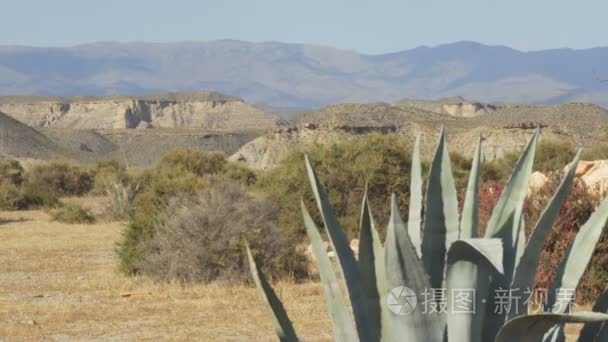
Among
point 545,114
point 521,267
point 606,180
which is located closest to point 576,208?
point 606,180

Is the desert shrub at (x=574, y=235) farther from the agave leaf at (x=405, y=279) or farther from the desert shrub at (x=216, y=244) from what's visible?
the agave leaf at (x=405, y=279)

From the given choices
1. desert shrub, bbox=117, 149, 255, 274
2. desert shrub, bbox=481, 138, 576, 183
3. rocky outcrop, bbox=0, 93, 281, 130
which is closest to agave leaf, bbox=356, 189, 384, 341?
desert shrub, bbox=117, 149, 255, 274

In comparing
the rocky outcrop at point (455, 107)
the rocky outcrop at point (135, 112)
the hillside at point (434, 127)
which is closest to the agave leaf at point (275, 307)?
the hillside at point (434, 127)

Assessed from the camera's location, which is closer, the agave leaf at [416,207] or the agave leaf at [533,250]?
the agave leaf at [533,250]

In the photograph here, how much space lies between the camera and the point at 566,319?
3.82 metres

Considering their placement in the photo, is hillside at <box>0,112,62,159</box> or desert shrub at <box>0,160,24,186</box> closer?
desert shrub at <box>0,160,24,186</box>

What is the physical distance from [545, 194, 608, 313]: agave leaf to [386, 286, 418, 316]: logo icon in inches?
31.6

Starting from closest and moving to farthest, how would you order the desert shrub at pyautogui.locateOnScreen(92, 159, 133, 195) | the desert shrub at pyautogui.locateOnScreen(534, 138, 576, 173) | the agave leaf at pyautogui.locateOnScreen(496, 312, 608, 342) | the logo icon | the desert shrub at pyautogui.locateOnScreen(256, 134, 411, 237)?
the agave leaf at pyautogui.locateOnScreen(496, 312, 608, 342) → the logo icon → the desert shrub at pyautogui.locateOnScreen(256, 134, 411, 237) → the desert shrub at pyautogui.locateOnScreen(534, 138, 576, 173) → the desert shrub at pyautogui.locateOnScreen(92, 159, 133, 195)

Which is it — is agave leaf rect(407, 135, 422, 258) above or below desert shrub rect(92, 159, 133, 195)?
above

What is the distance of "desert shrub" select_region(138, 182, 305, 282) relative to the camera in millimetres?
12984

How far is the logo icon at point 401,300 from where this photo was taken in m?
4.07

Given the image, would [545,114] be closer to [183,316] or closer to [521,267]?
[183,316]

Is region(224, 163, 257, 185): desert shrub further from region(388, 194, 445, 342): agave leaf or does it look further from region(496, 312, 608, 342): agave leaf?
region(496, 312, 608, 342): agave leaf

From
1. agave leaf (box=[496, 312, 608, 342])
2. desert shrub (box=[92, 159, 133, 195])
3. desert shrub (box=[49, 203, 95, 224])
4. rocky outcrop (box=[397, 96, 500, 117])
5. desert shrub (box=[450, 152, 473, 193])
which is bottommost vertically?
rocky outcrop (box=[397, 96, 500, 117])
